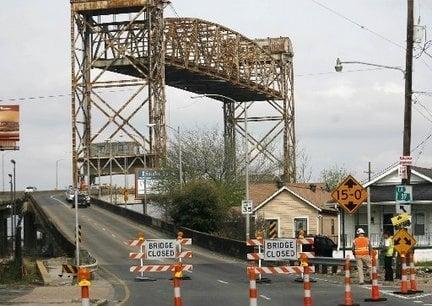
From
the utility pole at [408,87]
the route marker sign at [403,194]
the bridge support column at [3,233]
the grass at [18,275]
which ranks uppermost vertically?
the utility pole at [408,87]

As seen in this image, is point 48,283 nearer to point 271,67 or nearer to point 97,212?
point 97,212

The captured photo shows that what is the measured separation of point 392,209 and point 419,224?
2.29m

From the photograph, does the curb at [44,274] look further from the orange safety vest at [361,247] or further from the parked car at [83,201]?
the parked car at [83,201]

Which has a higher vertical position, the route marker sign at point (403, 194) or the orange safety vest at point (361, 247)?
the route marker sign at point (403, 194)

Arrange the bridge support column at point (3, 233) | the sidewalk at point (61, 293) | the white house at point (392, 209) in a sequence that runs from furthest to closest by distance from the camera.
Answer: the bridge support column at point (3, 233)
the white house at point (392, 209)
the sidewalk at point (61, 293)

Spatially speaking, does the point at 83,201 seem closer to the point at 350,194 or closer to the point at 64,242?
the point at 64,242

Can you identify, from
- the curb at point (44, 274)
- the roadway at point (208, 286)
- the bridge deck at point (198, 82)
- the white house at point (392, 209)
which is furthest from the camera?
the bridge deck at point (198, 82)

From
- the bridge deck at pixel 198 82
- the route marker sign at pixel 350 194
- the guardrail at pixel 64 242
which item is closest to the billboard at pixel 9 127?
the bridge deck at pixel 198 82

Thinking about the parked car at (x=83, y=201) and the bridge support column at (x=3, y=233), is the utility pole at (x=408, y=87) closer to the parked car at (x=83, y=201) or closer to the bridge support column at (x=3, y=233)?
the parked car at (x=83, y=201)

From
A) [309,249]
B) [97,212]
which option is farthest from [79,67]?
[309,249]

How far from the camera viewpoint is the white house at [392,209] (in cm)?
5691

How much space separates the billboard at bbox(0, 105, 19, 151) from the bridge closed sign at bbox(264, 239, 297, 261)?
276ft

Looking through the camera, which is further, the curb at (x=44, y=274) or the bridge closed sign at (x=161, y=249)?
the curb at (x=44, y=274)

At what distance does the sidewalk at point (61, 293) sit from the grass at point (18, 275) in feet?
2.38
